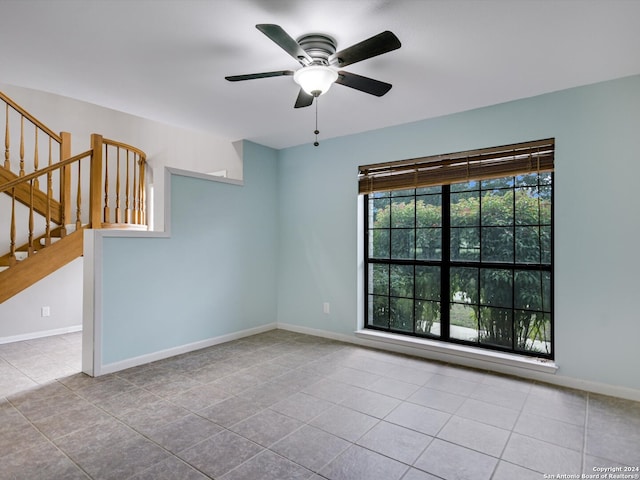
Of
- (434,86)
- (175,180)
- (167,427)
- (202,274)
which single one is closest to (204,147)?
(175,180)

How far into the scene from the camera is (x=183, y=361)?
352 centimetres

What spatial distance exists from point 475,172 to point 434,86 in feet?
3.09

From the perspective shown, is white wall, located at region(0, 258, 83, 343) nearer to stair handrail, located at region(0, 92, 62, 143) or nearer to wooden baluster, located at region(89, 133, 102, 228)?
wooden baluster, located at region(89, 133, 102, 228)

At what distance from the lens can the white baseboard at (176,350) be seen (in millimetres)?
3209

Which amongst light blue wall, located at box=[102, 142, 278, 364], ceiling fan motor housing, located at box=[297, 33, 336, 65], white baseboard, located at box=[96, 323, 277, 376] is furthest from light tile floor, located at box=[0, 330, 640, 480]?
ceiling fan motor housing, located at box=[297, 33, 336, 65]

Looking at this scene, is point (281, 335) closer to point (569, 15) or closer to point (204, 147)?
point (204, 147)

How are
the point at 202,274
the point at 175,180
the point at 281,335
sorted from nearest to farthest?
the point at 175,180 → the point at 202,274 → the point at 281,335

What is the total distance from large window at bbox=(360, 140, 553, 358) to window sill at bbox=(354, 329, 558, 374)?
108mm

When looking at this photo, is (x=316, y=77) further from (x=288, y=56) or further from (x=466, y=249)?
(x=466, y=249)

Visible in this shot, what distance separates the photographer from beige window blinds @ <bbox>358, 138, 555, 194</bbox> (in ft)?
10.2

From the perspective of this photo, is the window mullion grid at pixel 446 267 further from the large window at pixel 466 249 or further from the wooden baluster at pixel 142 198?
the wooden baluster at pixel 142 198

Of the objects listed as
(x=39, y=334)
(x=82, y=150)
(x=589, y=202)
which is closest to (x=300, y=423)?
(x=589, y=202)

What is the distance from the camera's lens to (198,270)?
3.94 m

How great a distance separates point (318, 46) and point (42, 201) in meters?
3.77
